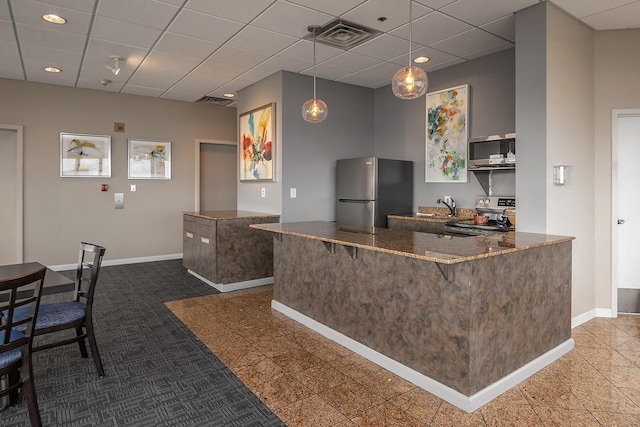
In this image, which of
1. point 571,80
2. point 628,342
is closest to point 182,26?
point 571,80

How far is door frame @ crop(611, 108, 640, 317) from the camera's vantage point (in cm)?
368

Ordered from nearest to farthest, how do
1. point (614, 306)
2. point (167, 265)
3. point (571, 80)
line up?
point (571, 80)
point (614, 306)
point (167, 265)

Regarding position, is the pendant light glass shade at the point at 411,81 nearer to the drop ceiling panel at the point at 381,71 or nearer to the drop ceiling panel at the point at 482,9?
the drop ceiling panel at the point at 482,9

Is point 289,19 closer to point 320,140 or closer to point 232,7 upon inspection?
point 232,7

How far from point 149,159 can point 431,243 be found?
5319 millimetres

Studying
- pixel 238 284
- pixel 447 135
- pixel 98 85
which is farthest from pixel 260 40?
pixel 98 85

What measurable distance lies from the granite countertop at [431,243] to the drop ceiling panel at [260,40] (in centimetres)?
192

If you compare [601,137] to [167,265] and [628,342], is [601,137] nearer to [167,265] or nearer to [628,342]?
[628,342]

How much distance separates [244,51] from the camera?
419 cm

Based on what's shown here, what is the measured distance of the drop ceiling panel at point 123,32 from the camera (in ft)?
11.4

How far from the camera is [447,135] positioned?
15.4 ft

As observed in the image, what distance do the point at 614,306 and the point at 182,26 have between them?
4.80 meters

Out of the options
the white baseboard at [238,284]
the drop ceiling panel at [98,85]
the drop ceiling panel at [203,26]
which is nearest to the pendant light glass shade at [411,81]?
the drop ceiling panel at [203,26]

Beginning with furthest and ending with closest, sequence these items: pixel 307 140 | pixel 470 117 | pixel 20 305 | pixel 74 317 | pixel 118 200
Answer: pixel 118 200 < pixel 307 140 < pixel 470 117 < pixel 74 317 < pixel 20 305
